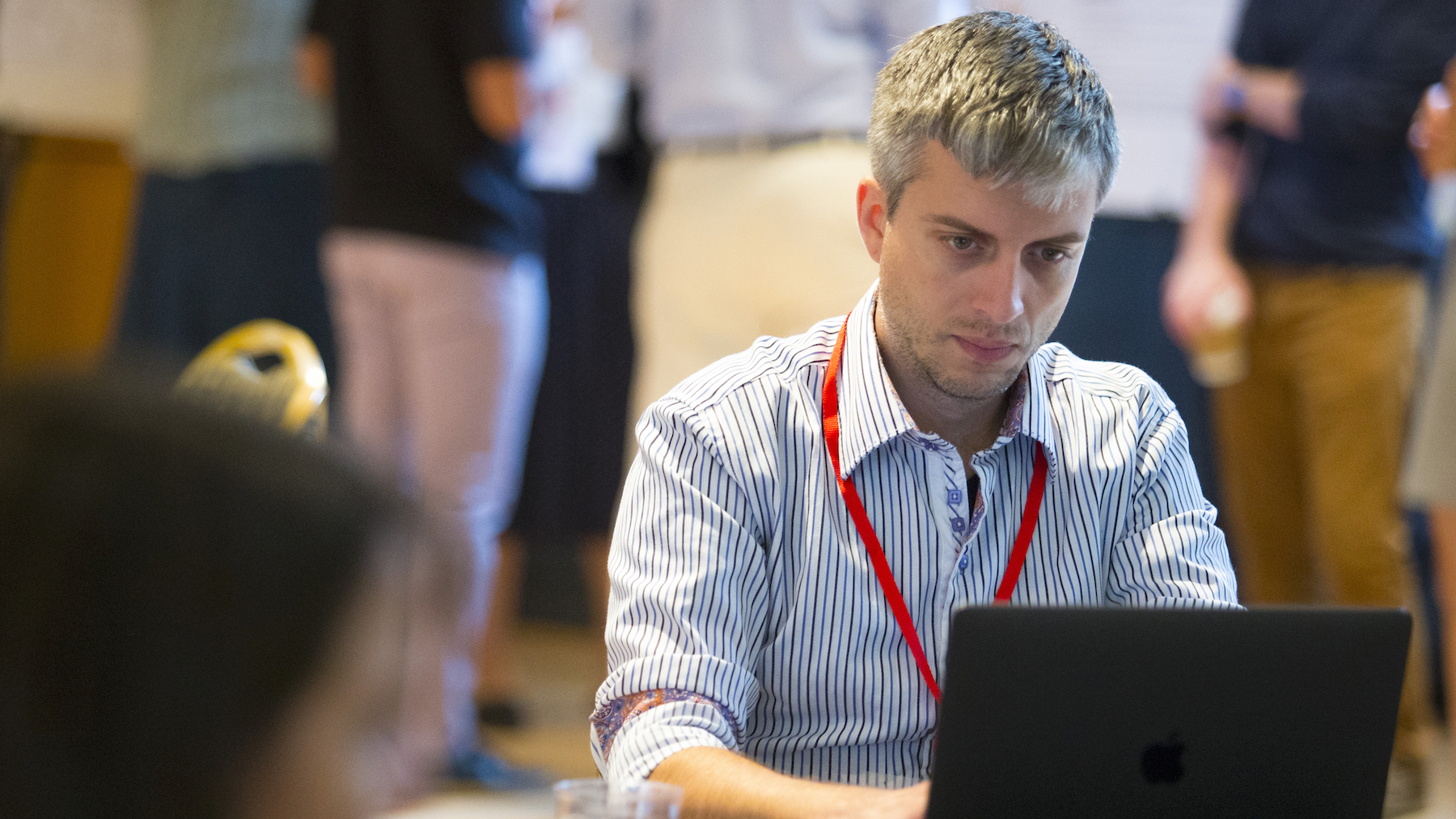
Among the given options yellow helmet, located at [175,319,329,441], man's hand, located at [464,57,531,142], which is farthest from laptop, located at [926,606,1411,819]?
man's hand, located at [464,57,531,142]

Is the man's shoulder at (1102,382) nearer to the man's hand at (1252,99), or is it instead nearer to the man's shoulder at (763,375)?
the man's shoulder at (763,375)

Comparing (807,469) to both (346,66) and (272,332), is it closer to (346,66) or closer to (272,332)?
(272,332)

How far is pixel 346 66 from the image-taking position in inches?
97.7

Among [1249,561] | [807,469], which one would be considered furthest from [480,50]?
[1249,561]

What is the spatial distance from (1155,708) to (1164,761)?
4 cm

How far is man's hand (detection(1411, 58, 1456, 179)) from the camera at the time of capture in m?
2.12

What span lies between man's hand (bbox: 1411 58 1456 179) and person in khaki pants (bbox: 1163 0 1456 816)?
32 millimetres

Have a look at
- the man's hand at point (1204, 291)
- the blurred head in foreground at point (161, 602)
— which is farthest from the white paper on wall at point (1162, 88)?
the blurred head in foreground at point (161, 602)

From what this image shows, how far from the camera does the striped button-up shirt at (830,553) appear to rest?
3.66ft

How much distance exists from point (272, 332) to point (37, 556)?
48.8 inches

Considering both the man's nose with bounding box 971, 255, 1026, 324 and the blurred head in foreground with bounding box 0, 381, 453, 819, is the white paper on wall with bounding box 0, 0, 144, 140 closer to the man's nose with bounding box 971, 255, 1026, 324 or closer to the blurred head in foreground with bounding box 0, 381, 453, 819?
the man's nose with bounding box 971, 255, 1026, 324

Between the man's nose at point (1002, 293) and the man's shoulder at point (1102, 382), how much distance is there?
0.40 ft

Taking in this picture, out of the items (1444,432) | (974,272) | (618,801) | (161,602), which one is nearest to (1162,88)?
(1444,432)

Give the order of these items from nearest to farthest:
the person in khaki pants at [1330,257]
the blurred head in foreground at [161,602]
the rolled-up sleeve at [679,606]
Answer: the blurred head in foreground at [161,602], the rolled-up sleeve at [679,606], the person in khaki pants at [1330,257]
